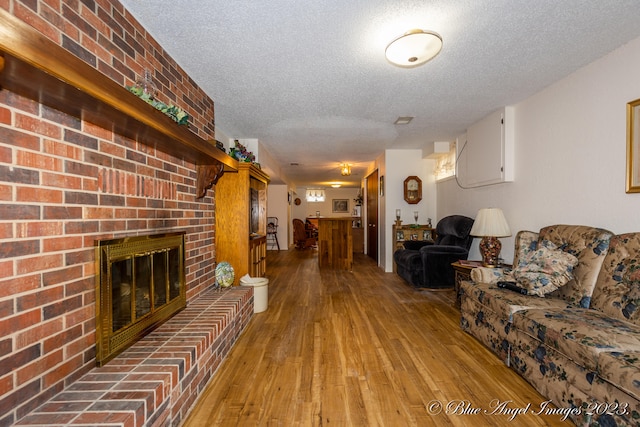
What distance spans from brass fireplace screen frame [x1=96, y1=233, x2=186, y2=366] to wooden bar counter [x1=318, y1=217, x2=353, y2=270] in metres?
3.85

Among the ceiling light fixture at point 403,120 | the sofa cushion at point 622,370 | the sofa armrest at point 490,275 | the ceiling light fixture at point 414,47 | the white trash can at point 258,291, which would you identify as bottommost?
the white trash can at point 258,291

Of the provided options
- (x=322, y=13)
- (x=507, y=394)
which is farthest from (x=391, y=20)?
(x=507, y=394)

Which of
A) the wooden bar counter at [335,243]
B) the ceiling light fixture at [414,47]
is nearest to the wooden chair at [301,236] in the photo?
the wooden bar counter at [335,243]

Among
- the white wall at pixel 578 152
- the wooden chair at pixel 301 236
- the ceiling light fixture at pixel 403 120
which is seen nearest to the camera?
the white wall at pixel 578 152

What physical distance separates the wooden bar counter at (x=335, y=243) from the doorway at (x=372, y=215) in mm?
860

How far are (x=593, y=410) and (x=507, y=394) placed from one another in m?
0.42

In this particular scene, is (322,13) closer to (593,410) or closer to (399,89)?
(399,89)

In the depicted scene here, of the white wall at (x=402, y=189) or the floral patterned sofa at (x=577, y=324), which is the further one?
the white wall at (x=402, y=189)

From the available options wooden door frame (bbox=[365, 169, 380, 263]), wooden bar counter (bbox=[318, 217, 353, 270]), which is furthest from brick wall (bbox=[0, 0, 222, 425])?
wooden door frame (bbox=[365, 169, 380, 263])

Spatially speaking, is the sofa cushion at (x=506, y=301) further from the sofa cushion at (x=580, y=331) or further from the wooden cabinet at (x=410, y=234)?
the wooden cabinet at (x=410, y=234)

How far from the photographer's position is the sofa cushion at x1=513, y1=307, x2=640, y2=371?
1.37 metres

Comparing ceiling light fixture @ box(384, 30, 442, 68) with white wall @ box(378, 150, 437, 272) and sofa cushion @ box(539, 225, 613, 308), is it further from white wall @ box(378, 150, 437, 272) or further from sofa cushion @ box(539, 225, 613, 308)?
white wall @ box(378, 150, 437, 272)

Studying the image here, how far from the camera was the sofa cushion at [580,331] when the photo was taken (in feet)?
4.50

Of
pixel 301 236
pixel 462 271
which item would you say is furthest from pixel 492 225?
pixel 301 236
